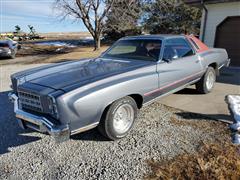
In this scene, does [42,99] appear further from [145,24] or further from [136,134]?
[145,24]

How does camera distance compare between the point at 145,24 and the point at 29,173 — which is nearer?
the point at 29,173

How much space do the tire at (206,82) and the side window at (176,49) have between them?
84 centimetres

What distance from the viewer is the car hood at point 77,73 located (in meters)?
3.15

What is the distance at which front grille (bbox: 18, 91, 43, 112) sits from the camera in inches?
121

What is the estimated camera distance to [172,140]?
11.6 ft

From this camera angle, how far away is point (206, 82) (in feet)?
18.6

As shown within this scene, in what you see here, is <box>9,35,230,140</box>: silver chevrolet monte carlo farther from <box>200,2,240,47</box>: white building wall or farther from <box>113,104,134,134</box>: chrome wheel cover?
<box>200,2,240,47</box>: white building wall

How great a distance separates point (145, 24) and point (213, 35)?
60.6 feet

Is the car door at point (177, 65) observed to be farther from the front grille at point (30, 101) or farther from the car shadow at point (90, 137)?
the front grille at point (30, 101)

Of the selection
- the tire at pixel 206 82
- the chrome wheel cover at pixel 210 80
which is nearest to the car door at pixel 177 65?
the tire at pixel 206 82

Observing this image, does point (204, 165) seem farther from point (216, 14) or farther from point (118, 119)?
point (216, 14)

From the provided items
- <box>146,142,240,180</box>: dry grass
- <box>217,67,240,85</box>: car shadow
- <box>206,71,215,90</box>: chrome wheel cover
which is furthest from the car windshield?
<box>217,67,240,85</box>: car shadow

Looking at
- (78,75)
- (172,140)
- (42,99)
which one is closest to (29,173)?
(42,99)

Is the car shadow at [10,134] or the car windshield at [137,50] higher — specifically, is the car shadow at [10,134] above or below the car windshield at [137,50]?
below
